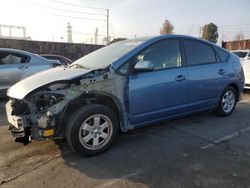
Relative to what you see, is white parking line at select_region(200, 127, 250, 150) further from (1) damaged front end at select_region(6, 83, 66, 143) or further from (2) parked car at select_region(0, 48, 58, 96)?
(2) parked car at select_region(0, 48, 58, 96)

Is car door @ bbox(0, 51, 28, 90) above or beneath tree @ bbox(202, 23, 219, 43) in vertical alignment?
beneath

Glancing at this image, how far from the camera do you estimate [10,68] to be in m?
7.55

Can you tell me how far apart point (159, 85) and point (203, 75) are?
3.83 feet

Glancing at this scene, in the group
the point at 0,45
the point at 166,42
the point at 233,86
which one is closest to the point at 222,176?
the point at 166,42

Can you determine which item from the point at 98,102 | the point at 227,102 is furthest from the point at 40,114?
the point at 227,102

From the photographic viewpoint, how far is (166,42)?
468cm

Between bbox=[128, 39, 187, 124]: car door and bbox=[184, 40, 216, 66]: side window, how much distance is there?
Result: 0.23 metres

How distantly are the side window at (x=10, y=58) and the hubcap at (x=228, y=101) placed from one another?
210 inches

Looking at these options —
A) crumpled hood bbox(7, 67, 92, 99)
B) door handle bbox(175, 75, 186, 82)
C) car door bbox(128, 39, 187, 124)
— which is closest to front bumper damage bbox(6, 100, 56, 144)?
crumpled hood bbox(7, 67, 92, 99)

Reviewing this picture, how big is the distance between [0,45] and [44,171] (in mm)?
16558

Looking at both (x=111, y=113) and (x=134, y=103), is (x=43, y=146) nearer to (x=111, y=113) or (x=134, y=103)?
(x=111, y=113)

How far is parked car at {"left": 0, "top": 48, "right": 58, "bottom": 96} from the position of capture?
746cm

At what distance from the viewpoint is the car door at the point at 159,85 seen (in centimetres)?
416

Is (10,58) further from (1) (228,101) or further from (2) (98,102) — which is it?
(1) (228,101)
